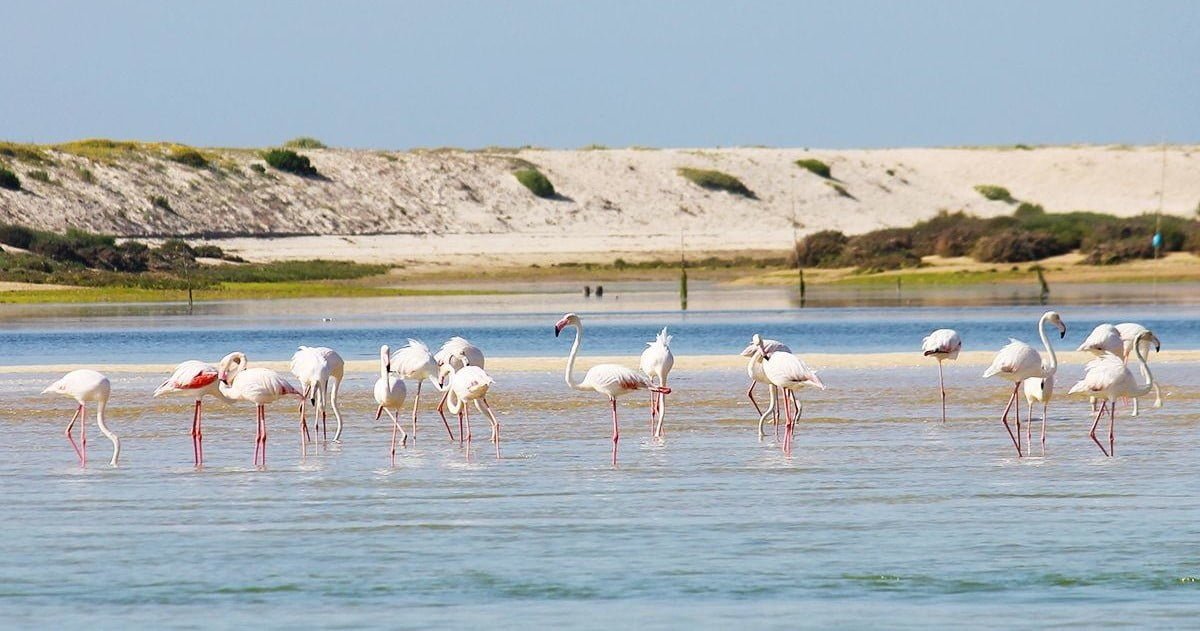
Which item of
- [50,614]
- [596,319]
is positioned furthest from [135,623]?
[596,319]

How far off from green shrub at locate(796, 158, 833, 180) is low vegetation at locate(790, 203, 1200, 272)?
28.5 metres

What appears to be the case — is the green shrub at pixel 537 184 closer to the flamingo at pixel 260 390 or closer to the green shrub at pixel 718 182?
the green shrub at pixel 718 182

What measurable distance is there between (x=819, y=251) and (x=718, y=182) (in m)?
27.6

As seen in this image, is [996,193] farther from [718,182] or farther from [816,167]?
[718,182]

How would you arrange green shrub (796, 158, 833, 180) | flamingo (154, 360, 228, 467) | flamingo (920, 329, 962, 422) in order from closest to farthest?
flamingo (154, 360, 228, 467), flamingo (920, 329, 962, 422), green shrub (796, 158, 833, 180)

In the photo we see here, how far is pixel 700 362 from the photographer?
2505 centimetres

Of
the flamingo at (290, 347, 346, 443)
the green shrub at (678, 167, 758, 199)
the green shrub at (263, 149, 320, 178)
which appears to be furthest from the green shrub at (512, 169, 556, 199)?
the flamingo at (290, 347, 346, 443)

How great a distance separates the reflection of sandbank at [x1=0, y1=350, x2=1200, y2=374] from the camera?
79.6ft

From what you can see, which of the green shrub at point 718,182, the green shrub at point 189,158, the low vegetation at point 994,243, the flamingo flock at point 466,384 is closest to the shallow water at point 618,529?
the flamingo flock at point 466,384

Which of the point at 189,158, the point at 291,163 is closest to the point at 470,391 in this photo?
the point at 189,158

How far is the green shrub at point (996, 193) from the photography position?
94.2 m

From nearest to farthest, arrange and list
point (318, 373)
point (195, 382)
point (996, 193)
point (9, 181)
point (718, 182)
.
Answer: point (195, 382) → point (318, 373) → point (9, 181) → point (718, 182) → point (996, 193)

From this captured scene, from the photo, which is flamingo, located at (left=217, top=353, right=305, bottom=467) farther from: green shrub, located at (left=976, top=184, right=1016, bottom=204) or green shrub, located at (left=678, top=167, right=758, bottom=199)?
green shrub, located at (left=976, top=184, right=1016, bottom=204)

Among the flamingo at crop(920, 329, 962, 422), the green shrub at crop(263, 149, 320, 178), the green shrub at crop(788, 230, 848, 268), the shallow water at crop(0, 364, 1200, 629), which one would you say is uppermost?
the green shrub at crop(263, 149, 320, 178)
